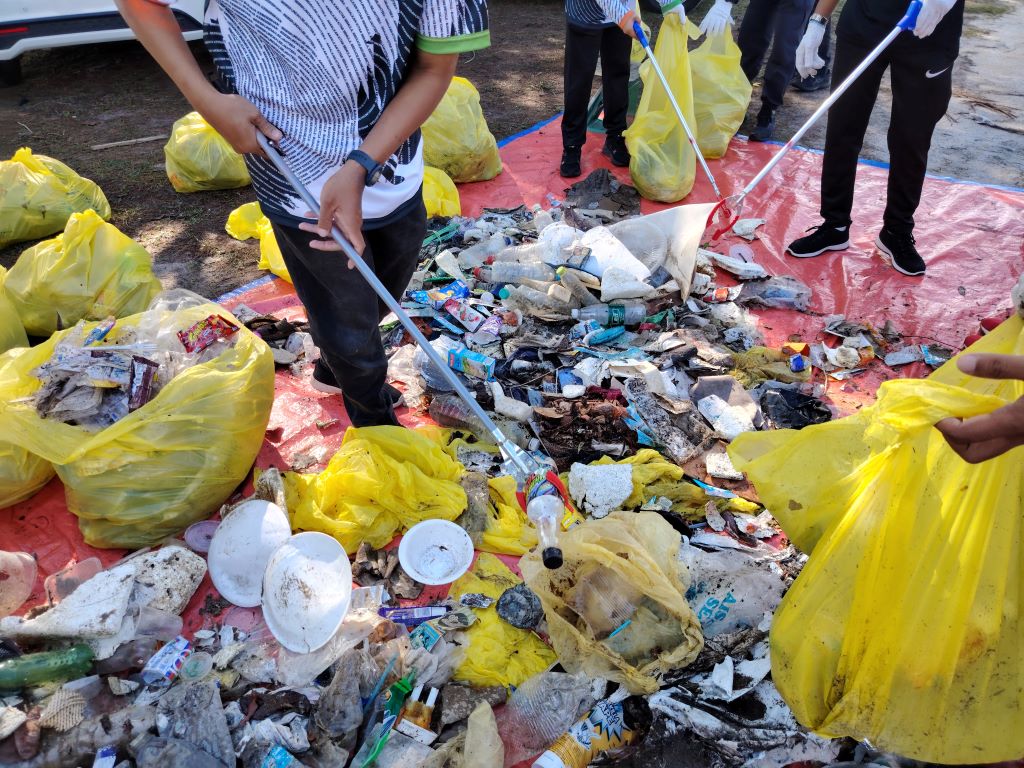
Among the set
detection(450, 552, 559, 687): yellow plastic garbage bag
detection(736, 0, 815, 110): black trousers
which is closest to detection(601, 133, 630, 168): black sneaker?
detection(736, 0, 815, 110): black trousers

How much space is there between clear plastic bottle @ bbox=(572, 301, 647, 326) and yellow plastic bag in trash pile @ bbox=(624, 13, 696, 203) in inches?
50.3

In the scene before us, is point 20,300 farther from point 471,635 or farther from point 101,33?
point 101,33

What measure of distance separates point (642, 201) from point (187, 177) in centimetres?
283

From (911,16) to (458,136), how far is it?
7.82ft

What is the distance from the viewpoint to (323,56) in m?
1.62

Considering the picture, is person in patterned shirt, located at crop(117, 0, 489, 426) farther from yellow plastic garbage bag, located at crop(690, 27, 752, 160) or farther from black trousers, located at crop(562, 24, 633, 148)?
yellow plastic garbage bag, located at crop(690, 27, 752, 160)

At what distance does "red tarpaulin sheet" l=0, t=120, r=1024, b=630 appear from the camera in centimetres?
242

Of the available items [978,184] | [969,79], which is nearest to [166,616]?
[978,184]

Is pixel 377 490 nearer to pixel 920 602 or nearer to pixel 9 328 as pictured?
pixel 920 602

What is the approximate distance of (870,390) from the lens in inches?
117

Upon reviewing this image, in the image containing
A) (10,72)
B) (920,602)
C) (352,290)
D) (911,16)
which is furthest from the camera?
(10,72)

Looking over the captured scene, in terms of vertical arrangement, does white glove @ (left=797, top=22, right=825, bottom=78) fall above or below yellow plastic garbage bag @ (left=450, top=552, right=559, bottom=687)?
above

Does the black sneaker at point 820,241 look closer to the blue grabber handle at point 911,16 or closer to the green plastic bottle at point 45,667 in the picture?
the blue grabber handle at point 911,16

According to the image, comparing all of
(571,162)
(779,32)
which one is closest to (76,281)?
(571,162)
